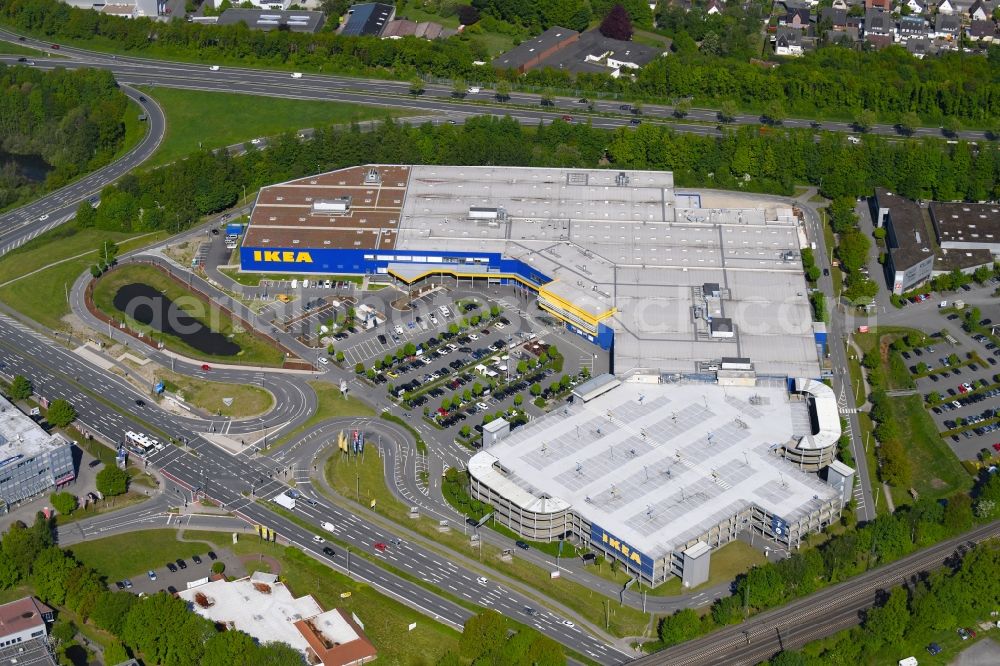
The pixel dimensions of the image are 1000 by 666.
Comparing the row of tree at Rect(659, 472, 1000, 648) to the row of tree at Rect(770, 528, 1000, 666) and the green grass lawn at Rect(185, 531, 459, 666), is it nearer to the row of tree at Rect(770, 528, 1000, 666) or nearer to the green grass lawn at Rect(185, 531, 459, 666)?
the row of tree at Rect(770, 528, 1000, 666)

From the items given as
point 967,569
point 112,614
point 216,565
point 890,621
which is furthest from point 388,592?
point 967,569

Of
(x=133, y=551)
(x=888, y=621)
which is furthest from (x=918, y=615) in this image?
(x=133, y=551)

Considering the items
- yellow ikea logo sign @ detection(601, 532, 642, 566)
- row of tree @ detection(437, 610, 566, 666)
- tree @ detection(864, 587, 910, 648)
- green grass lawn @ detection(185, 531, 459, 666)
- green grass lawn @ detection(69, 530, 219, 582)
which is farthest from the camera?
green grass lawn @ detection(69, 530, 219, 582)

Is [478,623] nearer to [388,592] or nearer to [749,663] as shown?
[388,592]

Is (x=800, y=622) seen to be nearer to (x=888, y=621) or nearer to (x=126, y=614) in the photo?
(x=888, y=621)

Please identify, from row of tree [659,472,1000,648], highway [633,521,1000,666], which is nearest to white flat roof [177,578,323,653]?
highway [633,521,1000,666]

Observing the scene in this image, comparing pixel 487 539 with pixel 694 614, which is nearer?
pixel 694 614
